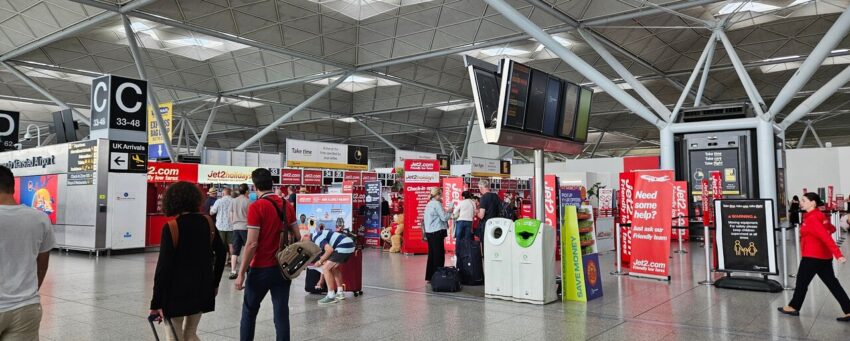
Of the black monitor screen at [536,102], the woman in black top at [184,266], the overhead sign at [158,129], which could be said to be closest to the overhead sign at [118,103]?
the overhead sign at [158,129]

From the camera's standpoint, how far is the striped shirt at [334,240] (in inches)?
A: 274

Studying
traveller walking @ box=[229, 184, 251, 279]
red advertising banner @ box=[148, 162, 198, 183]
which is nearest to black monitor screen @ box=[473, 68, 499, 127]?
traveller walking @ box=[229, 184, 251, 279]

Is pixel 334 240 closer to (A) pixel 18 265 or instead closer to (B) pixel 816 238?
(A) pixel 18 265

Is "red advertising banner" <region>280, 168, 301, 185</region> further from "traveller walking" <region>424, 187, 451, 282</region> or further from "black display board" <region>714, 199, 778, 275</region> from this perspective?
"black display board" <region>714, 199, 778, 275</region>

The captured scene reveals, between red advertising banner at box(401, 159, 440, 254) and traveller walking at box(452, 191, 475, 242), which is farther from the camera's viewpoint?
red advertising banner at box(401, 159, 440, 254)

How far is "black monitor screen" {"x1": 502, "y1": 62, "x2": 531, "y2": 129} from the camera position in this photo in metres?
6.57

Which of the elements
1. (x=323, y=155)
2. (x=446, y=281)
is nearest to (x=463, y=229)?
(x=446, y=281)

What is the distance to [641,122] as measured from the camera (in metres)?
38.1

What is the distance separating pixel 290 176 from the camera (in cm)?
1977

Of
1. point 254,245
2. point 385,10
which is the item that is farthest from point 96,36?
point 254,245

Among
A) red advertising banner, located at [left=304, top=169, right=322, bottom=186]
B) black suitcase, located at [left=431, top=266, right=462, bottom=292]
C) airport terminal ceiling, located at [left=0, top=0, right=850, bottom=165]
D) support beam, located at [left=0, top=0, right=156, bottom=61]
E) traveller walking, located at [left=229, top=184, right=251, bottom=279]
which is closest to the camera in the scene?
black suitcase, located at [left=431, top=266, right=462, bottom=292]

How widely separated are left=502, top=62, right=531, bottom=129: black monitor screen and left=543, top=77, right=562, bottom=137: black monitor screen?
529 mm

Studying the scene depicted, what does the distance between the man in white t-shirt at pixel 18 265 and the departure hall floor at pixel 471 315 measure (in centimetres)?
259

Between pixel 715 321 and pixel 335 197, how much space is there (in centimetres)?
836
